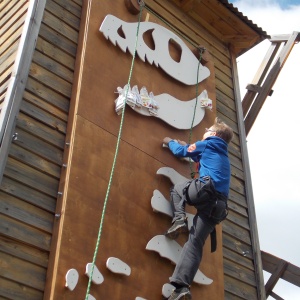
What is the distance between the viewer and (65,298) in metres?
4.58

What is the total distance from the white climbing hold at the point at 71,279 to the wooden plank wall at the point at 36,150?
200 mm

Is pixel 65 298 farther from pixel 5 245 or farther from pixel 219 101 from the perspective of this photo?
pixel 219 101

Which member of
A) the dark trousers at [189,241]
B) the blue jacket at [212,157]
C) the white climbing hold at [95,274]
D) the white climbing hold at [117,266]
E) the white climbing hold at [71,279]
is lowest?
the white climbing hold at [71,279]

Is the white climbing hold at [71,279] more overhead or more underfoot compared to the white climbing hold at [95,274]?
more underfoot

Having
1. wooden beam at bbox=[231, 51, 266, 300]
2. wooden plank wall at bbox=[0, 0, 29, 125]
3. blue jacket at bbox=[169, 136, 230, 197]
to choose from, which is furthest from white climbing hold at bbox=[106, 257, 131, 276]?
wooden beam at bbox=[231, 51, 266, 300]

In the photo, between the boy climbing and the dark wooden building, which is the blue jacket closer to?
the boy climbing

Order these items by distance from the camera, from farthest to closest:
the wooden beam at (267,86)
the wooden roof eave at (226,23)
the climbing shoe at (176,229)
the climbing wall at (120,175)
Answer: the wooden beam at (267,86)
the wooden roof eave at (226,23)
the climbing shoe at (176,229)
the climbing wall at (120,175)

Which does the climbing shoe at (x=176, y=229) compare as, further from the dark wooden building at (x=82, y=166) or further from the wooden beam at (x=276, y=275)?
the wooden beam at (x=276, y=275)

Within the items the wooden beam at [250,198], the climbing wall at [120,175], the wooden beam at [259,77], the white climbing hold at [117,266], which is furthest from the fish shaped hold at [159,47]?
the white climbing hold at [117,266]

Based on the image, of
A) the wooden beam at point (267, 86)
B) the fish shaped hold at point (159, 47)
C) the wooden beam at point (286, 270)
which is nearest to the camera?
the fish shaped hold at point (159, 47)

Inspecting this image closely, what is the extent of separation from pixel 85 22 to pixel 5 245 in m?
2.54

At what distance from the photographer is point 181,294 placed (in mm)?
5180

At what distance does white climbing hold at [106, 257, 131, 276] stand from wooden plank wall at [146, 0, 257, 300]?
159cm

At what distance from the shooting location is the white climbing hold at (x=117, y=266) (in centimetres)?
498
